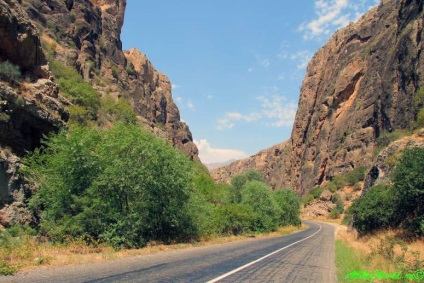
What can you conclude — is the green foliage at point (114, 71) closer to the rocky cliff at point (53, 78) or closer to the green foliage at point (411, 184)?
the rocky cliff at point (53, 78)

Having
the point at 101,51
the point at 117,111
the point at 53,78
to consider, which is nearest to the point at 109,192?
the point at 53,78

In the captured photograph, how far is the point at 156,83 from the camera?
14500cm

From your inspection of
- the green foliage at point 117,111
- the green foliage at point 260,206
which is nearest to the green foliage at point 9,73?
the green foliage at point 260,206

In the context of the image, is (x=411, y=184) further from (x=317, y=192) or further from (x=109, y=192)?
(x=317, y=192)

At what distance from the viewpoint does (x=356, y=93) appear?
11875cm

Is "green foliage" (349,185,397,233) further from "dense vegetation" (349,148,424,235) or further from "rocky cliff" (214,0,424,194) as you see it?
"rocky cliff" (214,0,424,194)

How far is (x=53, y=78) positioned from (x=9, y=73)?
6.87 m

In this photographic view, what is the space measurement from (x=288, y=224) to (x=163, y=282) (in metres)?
58.6

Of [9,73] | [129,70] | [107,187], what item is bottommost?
[107,187]

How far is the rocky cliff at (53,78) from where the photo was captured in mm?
20272

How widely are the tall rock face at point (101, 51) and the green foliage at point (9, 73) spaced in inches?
1664

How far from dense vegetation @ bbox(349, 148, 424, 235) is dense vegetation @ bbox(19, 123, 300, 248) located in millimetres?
15882

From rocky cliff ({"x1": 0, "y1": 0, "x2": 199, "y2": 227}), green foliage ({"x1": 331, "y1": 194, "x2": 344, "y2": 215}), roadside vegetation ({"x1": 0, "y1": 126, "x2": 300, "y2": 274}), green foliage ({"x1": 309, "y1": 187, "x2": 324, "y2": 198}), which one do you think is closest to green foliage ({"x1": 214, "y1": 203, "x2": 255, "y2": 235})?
roadside vegetation ({"x1": 0, "y1": 126, "x2": 300, "y2": 274})

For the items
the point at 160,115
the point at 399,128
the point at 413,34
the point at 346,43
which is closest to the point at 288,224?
the point at 399,128
